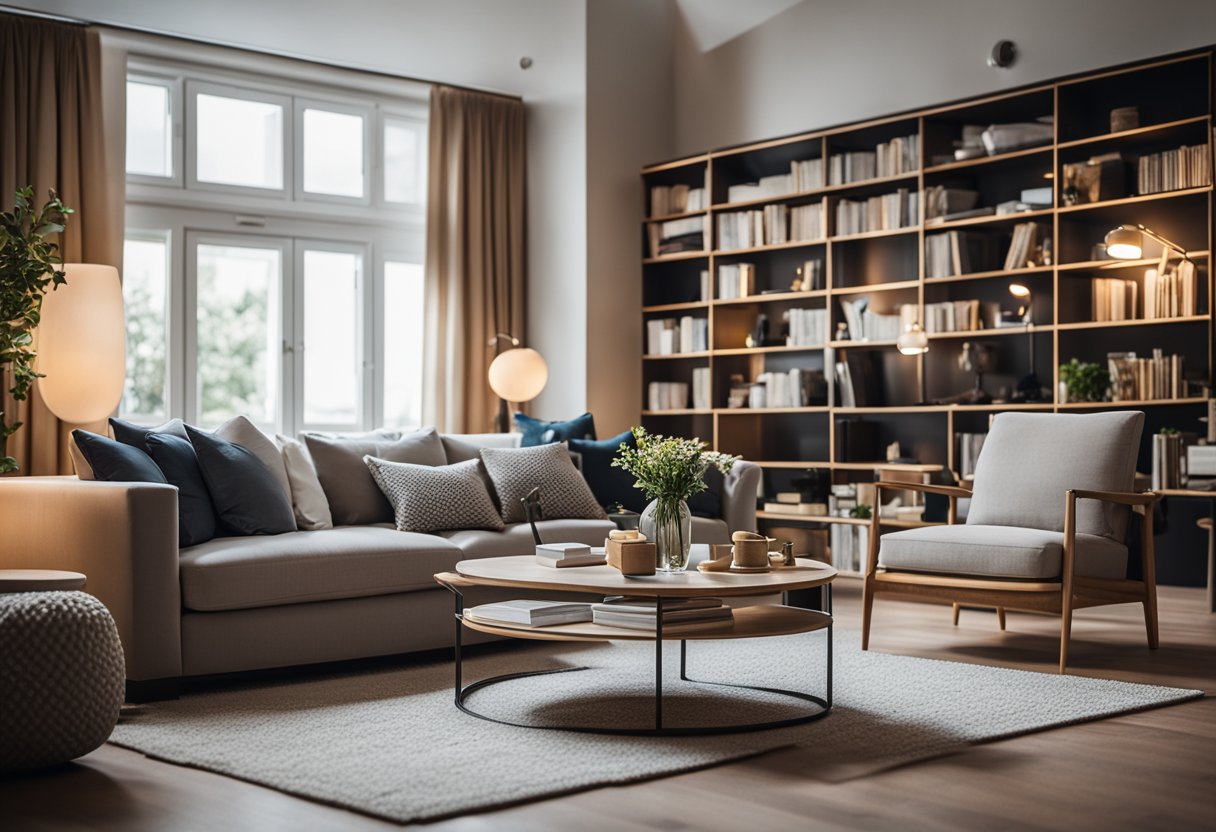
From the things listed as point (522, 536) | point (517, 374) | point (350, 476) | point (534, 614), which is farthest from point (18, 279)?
point (517, 374)

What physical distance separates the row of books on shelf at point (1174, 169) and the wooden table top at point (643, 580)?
3.29 meters

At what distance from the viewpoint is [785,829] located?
2.56 meters

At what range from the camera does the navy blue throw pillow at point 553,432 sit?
19.9 ft

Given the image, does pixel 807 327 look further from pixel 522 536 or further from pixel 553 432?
pixel 522 536

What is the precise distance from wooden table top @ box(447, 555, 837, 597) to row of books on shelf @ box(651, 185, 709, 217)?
15.3ft

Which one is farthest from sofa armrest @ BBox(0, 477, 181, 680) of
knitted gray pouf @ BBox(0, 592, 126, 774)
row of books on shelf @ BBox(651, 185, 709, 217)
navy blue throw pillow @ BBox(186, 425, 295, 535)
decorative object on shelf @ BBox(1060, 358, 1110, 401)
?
row of books on shelf @ BBox(651, 185, 709, 217)

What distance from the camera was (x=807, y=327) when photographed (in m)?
7.68

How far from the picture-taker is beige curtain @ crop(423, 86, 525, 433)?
814cm

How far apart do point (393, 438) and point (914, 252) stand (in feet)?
10.9

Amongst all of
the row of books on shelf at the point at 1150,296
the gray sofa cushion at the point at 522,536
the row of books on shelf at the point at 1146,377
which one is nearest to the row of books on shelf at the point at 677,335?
the row of books on shelf at the point at 1150,296

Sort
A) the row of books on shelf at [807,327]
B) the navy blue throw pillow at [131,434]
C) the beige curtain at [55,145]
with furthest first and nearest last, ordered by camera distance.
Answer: the row of books on shelf at [807,327], the beige curtain at [55,145], the navy blue throw pillow at [131,434]

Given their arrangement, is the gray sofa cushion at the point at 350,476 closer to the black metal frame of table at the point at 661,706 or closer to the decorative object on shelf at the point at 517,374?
the black metal frame of table at the point at 661,706

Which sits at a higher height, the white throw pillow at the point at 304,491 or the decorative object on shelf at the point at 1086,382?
the decorative object on shelf at the point at 1086,382

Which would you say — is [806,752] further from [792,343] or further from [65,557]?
[792,343]
